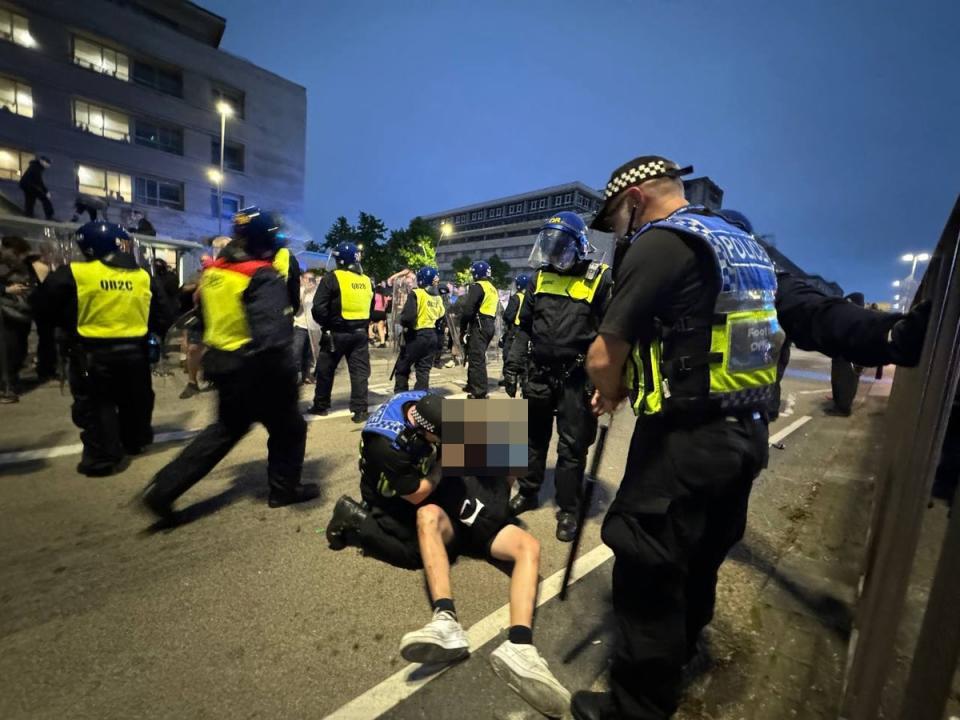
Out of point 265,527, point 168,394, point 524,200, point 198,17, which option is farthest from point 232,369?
point 524,200

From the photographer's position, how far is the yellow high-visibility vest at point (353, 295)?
224 inches

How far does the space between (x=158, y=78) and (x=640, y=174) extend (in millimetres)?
31907

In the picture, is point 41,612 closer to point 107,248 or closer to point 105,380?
point 105,380

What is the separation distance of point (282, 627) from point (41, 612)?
1161 mm

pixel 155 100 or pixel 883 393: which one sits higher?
pixel 155 100

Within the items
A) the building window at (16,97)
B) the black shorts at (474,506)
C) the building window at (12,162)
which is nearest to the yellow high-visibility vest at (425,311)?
the black shorts at (474,506)

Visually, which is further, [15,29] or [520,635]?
[15,29]

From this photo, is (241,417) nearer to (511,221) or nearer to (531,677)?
(531,677)

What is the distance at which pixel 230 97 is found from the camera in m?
27.5

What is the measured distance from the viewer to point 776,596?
9.03 ft

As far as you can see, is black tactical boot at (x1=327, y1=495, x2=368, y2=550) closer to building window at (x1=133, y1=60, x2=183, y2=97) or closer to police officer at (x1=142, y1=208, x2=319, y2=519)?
police officer at (x1=142, y1=208, x2=319, y2=519)

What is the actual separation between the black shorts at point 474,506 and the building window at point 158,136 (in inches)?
1140

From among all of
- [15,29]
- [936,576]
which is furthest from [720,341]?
[15,29]

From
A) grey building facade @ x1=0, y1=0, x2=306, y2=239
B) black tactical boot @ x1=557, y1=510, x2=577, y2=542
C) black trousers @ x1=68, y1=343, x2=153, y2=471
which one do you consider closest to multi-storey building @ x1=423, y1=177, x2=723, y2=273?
grey building facade @ x1=0, y1=0, x2=306, y2=239
